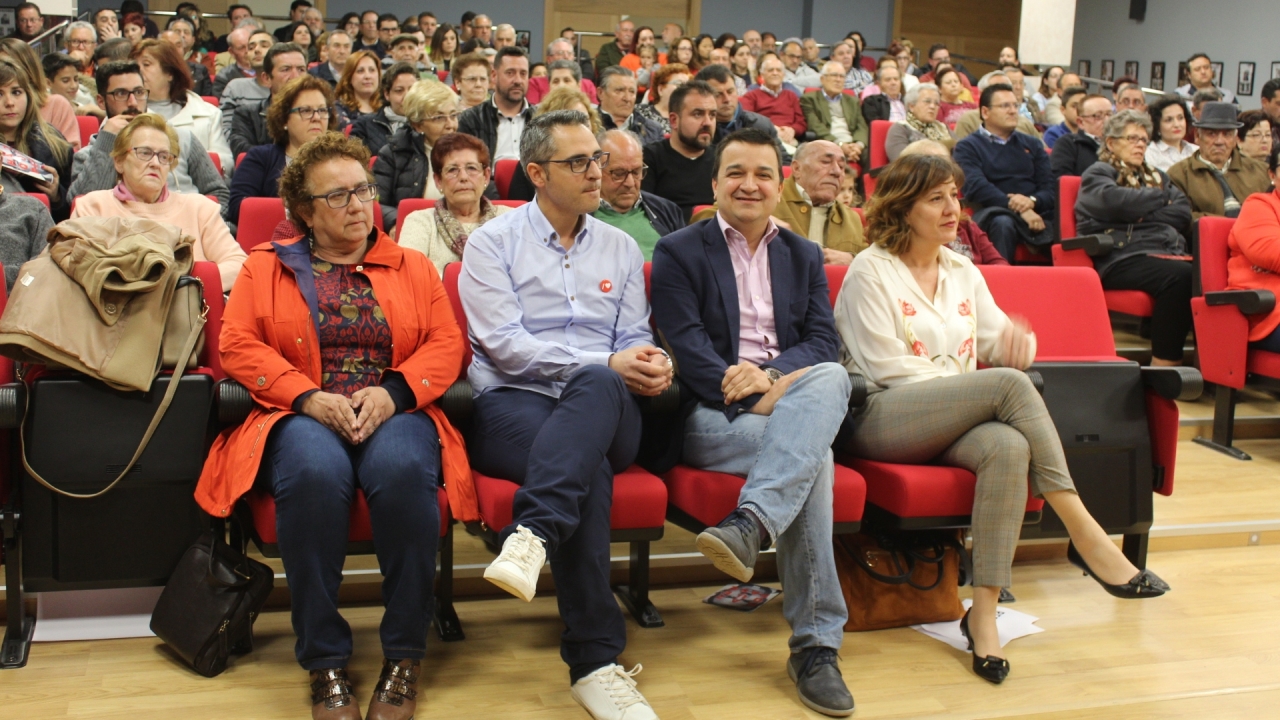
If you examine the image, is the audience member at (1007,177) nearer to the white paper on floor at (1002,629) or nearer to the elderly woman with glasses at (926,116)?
the elderly woman with glasses at (926,116)

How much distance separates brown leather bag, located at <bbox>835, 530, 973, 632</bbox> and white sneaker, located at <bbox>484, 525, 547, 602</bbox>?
2.55ft

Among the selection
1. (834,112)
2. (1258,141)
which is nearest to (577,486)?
(1258,141)

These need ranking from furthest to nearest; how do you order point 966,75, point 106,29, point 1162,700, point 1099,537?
point 966,75 < point 106,29 < point 1099,537 < point 1162,700

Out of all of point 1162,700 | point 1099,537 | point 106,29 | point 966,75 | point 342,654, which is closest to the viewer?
point 342,654

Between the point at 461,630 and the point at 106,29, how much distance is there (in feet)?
21.6

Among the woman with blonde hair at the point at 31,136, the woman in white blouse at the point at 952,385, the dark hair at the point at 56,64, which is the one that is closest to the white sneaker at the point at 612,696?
the woman in white blouse at the point at 952,385

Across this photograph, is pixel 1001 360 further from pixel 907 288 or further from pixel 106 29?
pixel 106 29

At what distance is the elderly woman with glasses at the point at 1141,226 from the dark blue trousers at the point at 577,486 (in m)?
2.62

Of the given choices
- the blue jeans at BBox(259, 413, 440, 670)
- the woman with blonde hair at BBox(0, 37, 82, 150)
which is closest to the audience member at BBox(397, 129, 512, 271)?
the blue jeans at BBox(259, 413, 440, 670)

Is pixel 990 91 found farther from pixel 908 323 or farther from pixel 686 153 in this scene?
pixel 908 323

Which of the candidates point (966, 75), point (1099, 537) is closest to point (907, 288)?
point (1099, 537)

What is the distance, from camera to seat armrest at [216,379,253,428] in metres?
1.99

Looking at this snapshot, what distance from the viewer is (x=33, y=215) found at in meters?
2.50

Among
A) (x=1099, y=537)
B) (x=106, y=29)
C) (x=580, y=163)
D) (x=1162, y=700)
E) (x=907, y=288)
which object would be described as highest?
(x=106, y=29)
